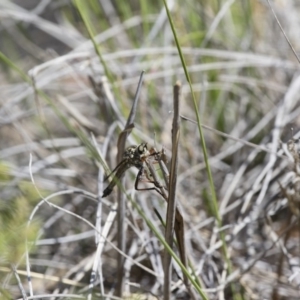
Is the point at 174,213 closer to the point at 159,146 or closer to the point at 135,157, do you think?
the point at 135,157

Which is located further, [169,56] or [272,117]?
[169,56]

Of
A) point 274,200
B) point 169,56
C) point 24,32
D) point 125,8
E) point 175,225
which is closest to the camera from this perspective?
point 175,225

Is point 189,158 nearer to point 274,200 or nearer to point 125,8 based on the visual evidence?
point 274,200

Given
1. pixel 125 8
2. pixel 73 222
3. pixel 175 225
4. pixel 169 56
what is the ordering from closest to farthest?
1. pixel 175 225
2. pixel 73 222
3. pixel 169 56
4. pixel 125 8

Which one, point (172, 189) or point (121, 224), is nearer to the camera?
point (172, 189)

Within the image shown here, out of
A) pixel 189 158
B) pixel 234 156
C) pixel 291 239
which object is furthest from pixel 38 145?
pixel 291 239

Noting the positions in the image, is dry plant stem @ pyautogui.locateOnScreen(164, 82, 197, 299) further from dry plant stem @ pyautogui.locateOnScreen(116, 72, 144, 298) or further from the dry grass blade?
dry plant stem @ pyautogui.locateOnScreen(116, 72, 144, 298)

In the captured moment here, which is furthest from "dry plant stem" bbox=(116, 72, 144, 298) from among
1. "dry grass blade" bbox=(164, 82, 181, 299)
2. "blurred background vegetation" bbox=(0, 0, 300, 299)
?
"dry grass blade" bbox=(164, 82, 181, 299)

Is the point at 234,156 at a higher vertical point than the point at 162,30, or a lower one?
lower

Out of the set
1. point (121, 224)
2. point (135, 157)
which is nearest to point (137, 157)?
point (135, 157)
